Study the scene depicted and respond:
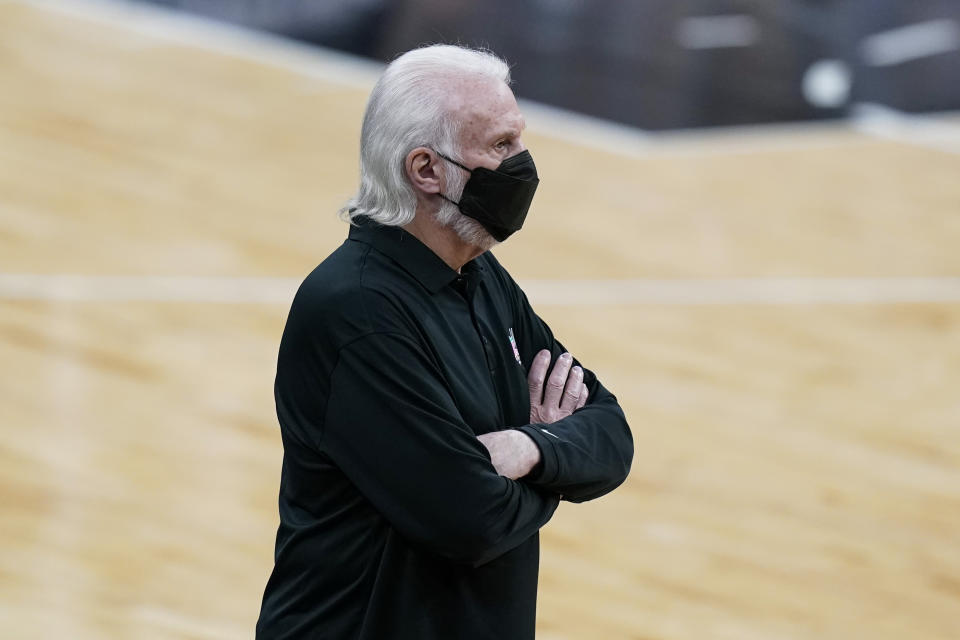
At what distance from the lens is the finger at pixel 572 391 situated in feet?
5.97

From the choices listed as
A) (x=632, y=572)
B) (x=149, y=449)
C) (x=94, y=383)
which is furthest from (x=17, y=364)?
(x=632, y=572)

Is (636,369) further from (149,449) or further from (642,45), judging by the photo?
(642,45)

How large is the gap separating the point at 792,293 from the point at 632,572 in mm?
2202

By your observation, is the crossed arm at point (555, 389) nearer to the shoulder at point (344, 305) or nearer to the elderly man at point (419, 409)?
the elderly man at point (419, 409)

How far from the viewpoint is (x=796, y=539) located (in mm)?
3562

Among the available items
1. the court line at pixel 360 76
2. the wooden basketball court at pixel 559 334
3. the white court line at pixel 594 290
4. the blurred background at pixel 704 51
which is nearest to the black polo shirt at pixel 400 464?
the wooden basketball court at pixel 559 334

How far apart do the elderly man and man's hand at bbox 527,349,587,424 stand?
0.22 feet

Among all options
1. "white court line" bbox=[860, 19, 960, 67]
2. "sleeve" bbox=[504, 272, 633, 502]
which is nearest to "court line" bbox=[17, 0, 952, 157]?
"white court line" bbox=[860, 19, 960, 67]

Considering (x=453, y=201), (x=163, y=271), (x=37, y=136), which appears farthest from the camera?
(x=37, y=136)

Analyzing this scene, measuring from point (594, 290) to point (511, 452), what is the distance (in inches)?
139

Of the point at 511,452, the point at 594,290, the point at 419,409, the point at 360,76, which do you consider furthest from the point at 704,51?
the point at 419,409

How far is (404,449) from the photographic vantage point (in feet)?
4.89

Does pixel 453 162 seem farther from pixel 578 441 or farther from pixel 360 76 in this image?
pixel 360 76

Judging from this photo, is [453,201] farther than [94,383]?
No
